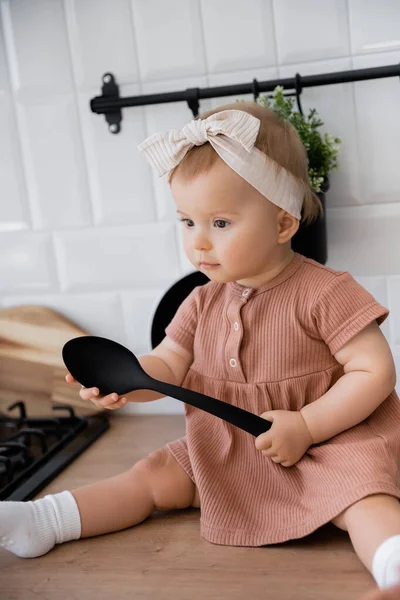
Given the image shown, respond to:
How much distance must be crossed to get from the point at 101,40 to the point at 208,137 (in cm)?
42

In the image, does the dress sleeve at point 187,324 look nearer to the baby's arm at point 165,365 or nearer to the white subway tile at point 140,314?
the baby's arm at point 165,365

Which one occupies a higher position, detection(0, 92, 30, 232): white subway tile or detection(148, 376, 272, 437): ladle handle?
detection(0, 92, 30, 232): white subway tile

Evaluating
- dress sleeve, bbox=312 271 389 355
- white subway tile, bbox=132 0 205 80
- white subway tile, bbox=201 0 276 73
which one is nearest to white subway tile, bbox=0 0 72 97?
white subway tile, bbox=132 0 205 80

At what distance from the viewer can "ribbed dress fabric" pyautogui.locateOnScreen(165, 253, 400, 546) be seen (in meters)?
0.71

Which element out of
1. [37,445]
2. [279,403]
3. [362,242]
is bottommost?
[37,445]

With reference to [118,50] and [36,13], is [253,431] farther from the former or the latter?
[36,13]

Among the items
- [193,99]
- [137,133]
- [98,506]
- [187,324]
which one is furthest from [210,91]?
[98,506]

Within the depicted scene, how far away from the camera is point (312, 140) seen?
0.89 m

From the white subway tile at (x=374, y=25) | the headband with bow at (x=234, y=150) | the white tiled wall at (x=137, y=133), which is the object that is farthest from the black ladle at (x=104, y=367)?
the white subway tile at (x=374, y=25)

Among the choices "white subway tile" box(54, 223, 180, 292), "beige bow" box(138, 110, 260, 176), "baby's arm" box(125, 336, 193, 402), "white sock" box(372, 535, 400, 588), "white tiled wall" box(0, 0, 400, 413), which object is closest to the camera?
"white sock" box(372, 535, 400, 588)

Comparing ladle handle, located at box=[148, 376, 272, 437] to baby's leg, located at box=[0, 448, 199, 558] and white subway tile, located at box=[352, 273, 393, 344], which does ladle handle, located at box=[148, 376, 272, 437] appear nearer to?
baby's leg, located at box=[0, 448, 199, 558]

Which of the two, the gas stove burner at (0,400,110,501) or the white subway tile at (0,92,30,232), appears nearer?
the gas stove burner at (0,400,110,501)

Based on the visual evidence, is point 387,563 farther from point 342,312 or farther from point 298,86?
point 298,86

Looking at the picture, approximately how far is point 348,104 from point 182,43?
25 cm
